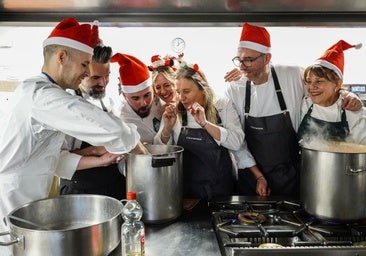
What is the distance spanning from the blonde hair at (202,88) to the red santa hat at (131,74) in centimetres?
26

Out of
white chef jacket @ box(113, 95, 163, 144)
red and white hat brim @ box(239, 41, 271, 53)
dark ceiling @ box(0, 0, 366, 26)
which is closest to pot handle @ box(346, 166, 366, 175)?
dark ceiling @ box(0, 0, 366, 26)

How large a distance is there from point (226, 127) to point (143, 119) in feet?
1.63

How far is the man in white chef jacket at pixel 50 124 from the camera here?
1110mm

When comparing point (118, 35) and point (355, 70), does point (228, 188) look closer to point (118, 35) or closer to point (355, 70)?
point (118, 35)

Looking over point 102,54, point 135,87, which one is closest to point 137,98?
point 135,87

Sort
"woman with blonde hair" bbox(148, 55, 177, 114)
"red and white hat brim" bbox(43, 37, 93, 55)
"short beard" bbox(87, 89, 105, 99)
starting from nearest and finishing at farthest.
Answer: "red and white hat brim" bbox(43, 37, 93, 55) → "short beard" bbox(87, 89, 105, 99) → "woman with blonde hair" bbox(148, 55, 177, 114)

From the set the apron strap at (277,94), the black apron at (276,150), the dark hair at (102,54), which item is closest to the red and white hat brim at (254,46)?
the apron strap at (277,94)

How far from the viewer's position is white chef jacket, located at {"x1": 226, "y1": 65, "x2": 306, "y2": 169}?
5.89 feet

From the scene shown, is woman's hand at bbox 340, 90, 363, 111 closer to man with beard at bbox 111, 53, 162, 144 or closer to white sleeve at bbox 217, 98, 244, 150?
white sleeve at bbox 217, 98, 244, 150

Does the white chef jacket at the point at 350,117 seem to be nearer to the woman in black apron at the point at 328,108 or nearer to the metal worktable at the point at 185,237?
the woman in black apron at the point at 328,108

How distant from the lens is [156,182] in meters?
1.23

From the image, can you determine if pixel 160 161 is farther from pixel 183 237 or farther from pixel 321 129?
pixel 321 129

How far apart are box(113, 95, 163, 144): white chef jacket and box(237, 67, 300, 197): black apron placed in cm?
52

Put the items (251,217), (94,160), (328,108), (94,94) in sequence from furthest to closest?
(94,94)
(328,108)
(94,160)
(251,217)
